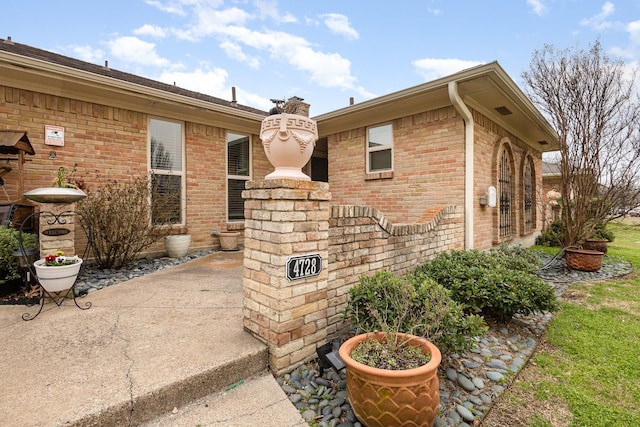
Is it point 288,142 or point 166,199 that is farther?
point 166,199

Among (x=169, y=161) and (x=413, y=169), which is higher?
(x=169, y=161)

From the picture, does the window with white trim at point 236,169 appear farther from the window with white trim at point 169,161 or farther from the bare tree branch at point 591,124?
the bare tree branch at point 591,124

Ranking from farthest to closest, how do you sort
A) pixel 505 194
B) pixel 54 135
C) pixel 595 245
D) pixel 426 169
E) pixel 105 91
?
1. pixel 595 245
2. pixel 505 194
3. pixel 426 169
4. pixel 105 91
5. pixel 54 135

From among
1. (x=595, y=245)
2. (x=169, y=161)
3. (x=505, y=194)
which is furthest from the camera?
(x=595, y=245)

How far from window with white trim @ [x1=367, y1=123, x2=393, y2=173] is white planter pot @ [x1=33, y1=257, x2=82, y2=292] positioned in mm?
5286

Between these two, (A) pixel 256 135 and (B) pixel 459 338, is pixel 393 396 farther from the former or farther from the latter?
(A) pixel 256 135

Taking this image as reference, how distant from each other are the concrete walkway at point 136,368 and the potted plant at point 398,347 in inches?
18.0

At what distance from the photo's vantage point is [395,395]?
160 centimetres

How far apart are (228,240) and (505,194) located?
624 centimetres

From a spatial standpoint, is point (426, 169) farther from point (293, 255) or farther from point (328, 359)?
point (328, 359)

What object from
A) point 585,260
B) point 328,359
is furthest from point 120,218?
point 585,260

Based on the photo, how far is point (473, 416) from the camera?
1.88 meters

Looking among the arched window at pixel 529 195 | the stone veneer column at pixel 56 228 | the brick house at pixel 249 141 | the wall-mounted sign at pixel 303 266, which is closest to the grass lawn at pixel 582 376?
the wall-mounted sign at pixel 303 266

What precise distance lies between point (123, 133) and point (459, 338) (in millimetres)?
6121
